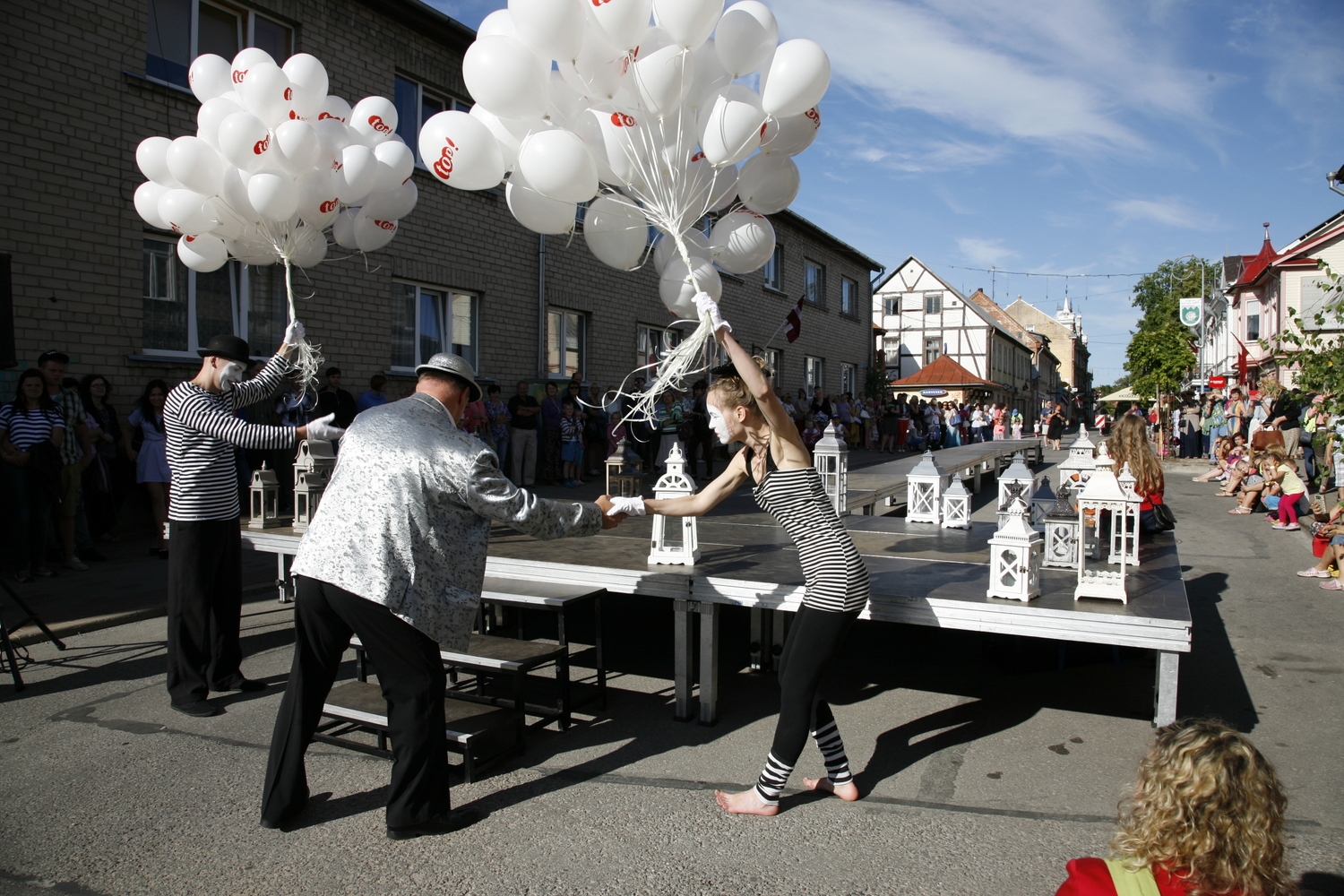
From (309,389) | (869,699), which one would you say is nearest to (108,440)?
(309,389)

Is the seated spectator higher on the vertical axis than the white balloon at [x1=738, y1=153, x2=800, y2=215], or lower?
lower

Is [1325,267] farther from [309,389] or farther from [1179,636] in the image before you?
[309,389]

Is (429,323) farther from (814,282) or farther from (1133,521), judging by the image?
(814,282)

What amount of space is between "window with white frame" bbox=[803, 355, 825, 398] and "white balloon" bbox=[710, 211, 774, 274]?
73.0ft

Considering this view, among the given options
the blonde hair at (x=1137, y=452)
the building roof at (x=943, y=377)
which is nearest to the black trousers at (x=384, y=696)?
the blonde hair at (x=1137, y=452)

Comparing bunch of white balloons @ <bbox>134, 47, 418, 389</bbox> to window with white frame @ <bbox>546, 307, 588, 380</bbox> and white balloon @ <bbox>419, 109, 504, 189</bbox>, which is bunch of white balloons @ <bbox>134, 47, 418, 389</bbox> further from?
window with white frame @ <bbox>546, 307, 588, 380</bbox>

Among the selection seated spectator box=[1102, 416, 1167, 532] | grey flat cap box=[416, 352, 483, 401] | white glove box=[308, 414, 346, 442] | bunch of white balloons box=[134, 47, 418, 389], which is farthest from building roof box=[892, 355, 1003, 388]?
grey flat cap box=[416, 352, 483, 401]

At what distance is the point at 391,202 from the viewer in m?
7.15

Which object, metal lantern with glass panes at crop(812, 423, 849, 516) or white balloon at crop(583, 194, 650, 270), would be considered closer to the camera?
white balloon at crop(583, 194, 650, 270)

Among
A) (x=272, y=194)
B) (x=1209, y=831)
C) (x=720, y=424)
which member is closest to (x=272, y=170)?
(x=272, y=194)

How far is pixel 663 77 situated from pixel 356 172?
10.1ft

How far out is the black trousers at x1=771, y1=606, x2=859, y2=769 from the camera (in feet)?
11.3

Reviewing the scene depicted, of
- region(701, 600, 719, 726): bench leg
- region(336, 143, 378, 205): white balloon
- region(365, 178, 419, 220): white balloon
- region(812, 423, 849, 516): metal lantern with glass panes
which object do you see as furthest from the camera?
region(812, 423, 849, 516): metal lantern with glass panes

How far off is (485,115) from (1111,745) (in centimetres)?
521
